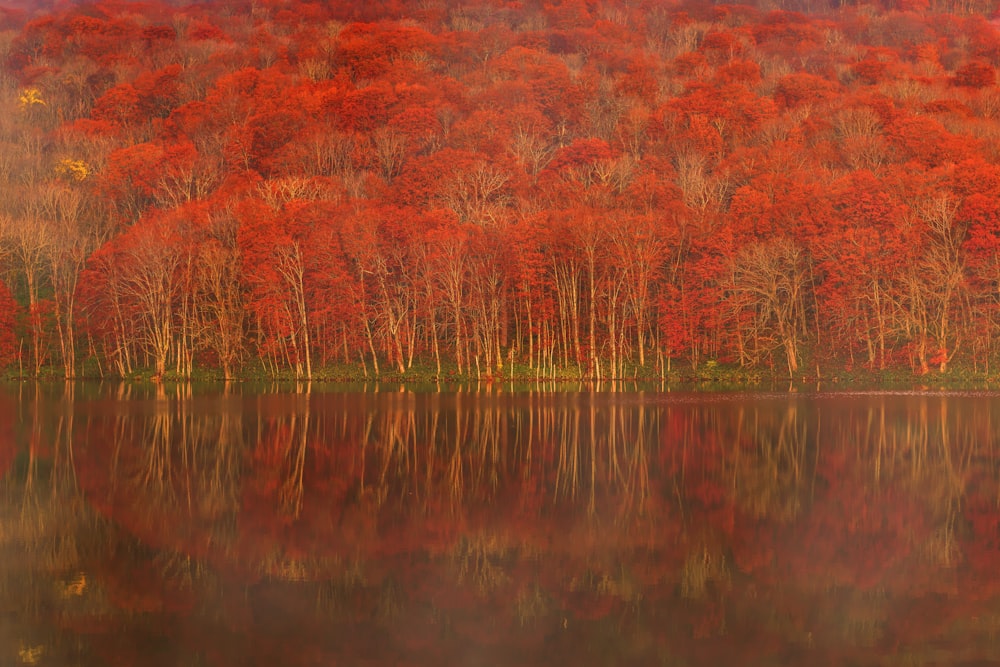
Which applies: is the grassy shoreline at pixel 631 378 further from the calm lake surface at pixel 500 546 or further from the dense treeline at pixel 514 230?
the calm lake surface at pixel 500 546

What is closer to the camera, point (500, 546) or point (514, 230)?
point (500, 546)

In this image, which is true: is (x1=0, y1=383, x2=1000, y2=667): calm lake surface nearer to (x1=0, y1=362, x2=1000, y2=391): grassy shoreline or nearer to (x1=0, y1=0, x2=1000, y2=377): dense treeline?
(x1=0, y1=362, x2=1000, y2=391): grassy shoreline

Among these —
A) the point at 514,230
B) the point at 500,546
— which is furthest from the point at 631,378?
the point at 500,546

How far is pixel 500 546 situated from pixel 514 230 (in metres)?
59.3

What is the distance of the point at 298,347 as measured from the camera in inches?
3191

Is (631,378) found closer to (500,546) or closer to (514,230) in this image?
(514,230)

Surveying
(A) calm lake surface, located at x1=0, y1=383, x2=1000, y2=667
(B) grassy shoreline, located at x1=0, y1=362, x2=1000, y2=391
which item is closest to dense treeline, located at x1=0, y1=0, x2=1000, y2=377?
(B) grassy shoreline, located at x1=0, y1=362, x2=1000, y2=391

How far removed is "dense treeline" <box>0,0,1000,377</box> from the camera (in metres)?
75.3

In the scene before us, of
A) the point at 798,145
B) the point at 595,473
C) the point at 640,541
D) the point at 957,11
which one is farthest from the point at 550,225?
the point at 957,11

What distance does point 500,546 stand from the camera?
2091 centimetres

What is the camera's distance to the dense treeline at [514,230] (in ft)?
247

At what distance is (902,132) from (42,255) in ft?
253

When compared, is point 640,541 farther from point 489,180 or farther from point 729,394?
point 489,180

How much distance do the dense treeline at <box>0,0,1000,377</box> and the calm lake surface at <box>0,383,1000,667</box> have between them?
36.8 m
